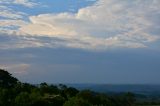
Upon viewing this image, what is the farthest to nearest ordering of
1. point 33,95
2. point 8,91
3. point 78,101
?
1. point 8,91
2. point 33,95
3. point 78,101

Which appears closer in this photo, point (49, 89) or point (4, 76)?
point (49, 89)

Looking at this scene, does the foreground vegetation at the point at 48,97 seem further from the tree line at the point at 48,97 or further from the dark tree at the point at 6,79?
the dark tree at the point at 6,79

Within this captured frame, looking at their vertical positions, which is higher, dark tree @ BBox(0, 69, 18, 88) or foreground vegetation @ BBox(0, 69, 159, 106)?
dark tree @ BBox(0, 69, 18, 88)

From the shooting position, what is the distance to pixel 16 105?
6594 centimetres

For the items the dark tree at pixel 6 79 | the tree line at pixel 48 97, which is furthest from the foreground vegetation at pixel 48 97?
the dark tree at pixel 6 79

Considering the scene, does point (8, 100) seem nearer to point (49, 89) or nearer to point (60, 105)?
point (60, 105)

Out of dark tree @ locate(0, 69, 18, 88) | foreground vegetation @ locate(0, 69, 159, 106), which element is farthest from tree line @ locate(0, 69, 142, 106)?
dark tree @ locate(0, 69, 18, 88)

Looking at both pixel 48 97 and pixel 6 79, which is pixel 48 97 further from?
pixel 6 79

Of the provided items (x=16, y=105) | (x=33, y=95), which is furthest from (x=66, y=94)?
(x=16, y=105)

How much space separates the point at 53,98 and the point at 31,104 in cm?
649

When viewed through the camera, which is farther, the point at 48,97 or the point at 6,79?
the point at 6,79

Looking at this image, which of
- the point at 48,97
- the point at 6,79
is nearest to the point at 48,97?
the point at 48,97

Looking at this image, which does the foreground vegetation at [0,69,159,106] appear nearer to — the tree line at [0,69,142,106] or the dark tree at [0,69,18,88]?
the tree line at [0,69,142,106]

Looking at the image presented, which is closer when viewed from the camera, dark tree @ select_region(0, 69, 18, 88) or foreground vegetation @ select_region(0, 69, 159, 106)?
foreground vegetation @ select_region(0, 69, 159, 106)
